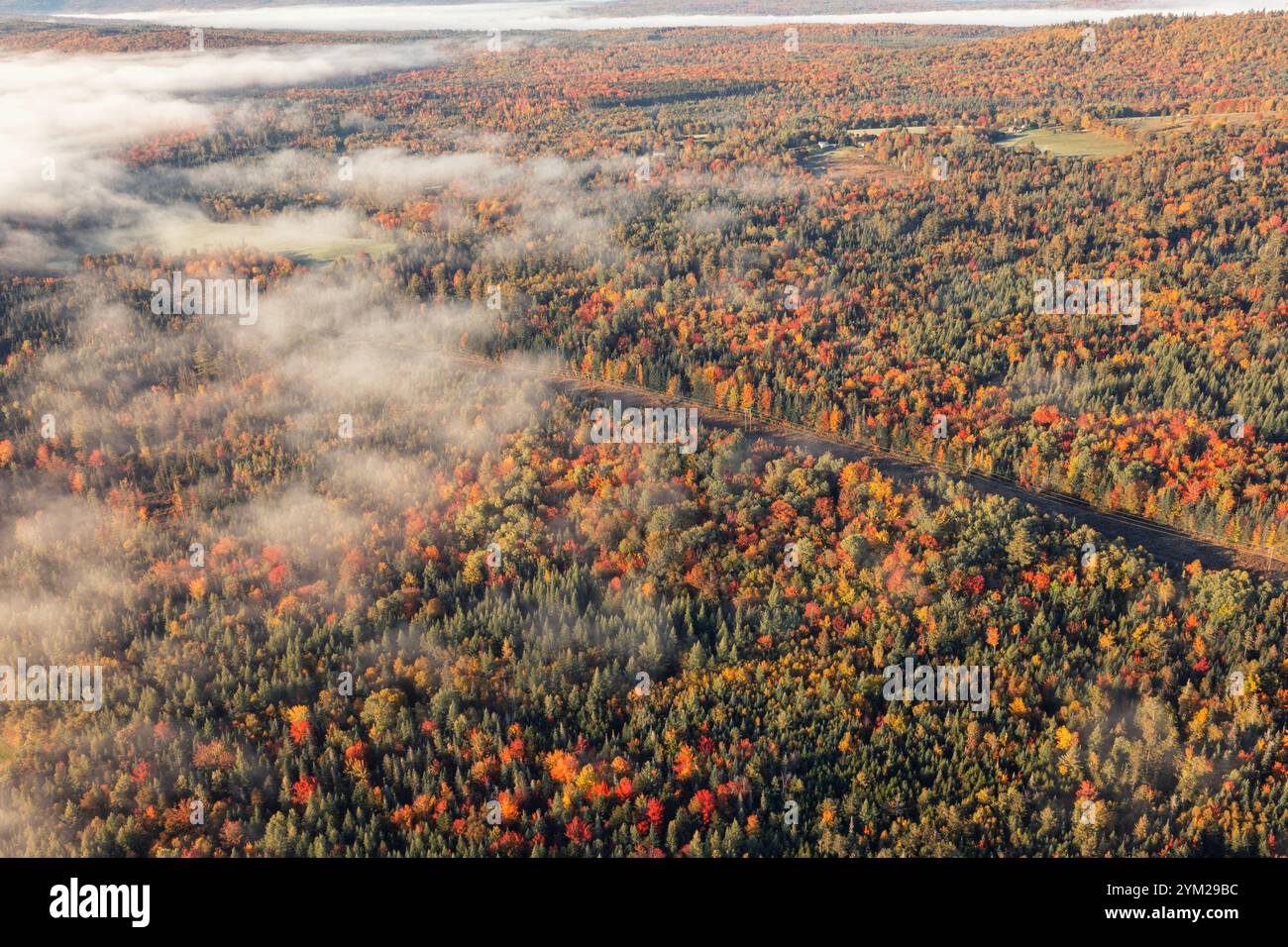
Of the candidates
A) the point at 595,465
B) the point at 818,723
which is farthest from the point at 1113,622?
the point at 595,465

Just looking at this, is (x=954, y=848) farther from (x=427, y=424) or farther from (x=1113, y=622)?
(x=427, y=424)

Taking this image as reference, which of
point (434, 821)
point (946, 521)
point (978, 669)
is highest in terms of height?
point (946, 521)

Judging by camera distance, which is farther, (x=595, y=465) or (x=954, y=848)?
(x=595, y=465)

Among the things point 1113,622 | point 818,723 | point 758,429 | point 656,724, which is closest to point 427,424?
point 758,429

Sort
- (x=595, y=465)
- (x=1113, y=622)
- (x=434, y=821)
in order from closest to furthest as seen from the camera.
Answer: (x=434, y=821)
(x=1113, y=622)
(x=595, y=465)

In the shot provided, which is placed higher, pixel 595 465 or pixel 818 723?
pixel 595 465

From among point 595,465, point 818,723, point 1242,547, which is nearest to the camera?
point 818,723

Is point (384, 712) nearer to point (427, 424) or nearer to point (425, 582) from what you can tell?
point (425, 582)

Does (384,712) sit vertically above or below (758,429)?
below

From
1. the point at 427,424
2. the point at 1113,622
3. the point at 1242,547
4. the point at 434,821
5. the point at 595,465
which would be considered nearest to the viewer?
the point at 434,821
